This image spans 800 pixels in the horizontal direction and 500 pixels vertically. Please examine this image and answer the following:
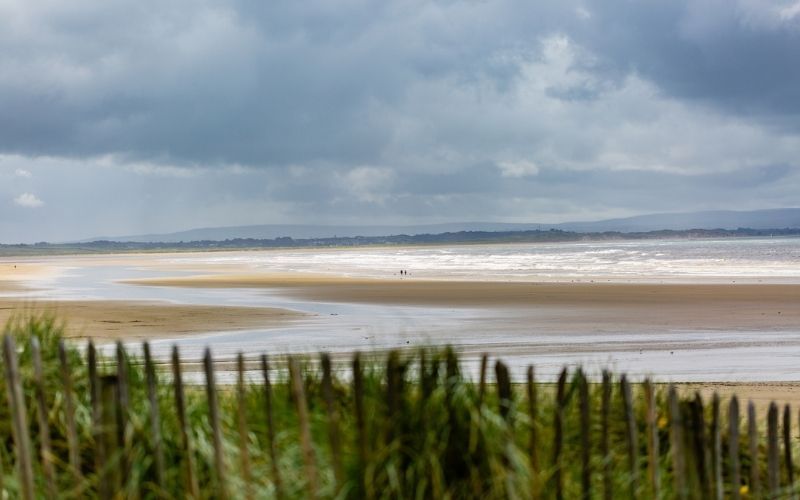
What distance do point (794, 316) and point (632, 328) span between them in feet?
16.7

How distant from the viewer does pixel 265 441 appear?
6160 mm

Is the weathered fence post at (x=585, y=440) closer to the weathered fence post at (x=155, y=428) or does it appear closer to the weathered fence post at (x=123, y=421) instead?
the weathered fence post at (x=155, y=428)

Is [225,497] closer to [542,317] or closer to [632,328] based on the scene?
[632,328]

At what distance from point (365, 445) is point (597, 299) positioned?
28.5 metres

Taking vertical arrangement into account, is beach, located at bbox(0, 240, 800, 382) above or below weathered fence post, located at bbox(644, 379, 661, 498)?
below

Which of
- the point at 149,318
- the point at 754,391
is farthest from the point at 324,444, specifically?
the point at 149,318

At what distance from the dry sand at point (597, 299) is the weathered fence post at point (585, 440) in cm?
1775

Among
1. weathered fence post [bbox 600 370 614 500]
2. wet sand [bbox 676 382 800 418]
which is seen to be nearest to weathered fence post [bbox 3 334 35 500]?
weathered fence post [bbox 600 370 614 500]

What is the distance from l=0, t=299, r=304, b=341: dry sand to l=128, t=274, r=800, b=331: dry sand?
610 cm

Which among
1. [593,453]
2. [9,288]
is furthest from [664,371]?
[9,288]

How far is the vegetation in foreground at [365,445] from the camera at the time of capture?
4965mm

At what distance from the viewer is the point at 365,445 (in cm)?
502

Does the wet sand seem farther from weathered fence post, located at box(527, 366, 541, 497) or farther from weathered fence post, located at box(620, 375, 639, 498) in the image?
weathered fence post, located at box(527, 366, 541, 497)

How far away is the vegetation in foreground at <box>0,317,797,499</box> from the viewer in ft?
16.3
